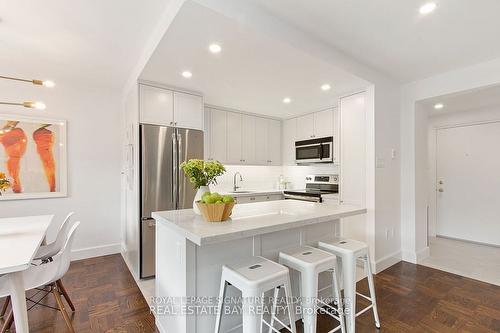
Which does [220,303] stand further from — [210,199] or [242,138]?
[242,138]

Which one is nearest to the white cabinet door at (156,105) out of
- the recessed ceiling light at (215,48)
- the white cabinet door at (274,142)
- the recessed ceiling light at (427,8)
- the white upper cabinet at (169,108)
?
the white upper cabinet at (169,108)

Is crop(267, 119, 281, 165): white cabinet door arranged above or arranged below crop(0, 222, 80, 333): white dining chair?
above

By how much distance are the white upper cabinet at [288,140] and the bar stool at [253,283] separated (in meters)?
3.41

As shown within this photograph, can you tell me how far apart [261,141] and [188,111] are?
1.85 m

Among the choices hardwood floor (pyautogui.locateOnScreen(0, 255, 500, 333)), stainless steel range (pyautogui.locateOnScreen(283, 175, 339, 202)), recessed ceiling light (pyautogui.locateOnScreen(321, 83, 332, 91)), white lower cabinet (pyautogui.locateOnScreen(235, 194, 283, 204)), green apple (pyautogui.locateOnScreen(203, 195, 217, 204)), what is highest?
recessed ceiling light (pyautogui.locateOnScreen(321, 83, 332, 91))

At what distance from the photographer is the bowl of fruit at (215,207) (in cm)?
174

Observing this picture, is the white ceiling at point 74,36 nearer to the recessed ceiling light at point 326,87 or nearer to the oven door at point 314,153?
the recessed ceiling light at point 326,87

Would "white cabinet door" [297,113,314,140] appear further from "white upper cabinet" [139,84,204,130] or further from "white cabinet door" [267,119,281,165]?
"white upper cabinet" [139,84,204,130]

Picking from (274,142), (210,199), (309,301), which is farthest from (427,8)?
(274,142)

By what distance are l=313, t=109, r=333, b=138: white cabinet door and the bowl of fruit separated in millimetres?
2950

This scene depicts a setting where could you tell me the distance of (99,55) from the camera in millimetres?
2678

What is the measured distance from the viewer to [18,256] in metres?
1.50

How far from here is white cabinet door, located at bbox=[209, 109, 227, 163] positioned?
4.16m

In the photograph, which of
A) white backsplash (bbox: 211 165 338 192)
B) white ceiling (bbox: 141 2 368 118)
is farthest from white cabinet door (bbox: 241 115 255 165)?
white ceiling (bbox: 141 2 368 118)
